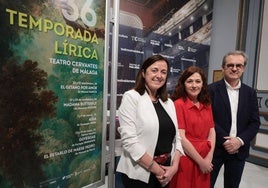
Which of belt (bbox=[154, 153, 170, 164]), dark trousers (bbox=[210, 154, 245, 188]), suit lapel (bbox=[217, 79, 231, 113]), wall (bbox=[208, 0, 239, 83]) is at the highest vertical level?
wall (bbox=[208, 0, 239, 83])

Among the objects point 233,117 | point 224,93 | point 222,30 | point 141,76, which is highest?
point 222,30

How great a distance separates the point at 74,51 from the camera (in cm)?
141

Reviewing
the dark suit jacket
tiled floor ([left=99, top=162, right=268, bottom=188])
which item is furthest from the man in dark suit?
tiled floor ([left=99, top=162, right=268, bottom=188])

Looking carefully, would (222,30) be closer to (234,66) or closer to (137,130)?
(234,66)

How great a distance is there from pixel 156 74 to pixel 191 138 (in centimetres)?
59

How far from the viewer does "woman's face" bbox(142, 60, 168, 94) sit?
1454 mm

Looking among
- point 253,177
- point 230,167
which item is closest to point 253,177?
point 253,177

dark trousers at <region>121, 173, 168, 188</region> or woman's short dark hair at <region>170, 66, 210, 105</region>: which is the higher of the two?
woman's short dark hair at <region>170, 66, 210, 105</region>

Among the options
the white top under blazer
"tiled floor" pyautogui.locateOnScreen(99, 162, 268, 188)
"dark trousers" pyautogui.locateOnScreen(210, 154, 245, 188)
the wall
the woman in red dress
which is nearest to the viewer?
the white top under blazer

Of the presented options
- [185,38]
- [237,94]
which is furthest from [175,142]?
[185,38]

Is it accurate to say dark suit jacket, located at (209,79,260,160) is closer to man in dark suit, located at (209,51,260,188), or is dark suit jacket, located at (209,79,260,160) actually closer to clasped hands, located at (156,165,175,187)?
man in dark suit, located at (209,51,260,188)

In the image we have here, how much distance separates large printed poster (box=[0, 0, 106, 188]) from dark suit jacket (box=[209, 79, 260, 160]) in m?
0.96

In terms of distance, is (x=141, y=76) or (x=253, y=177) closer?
(x=141, y=76)

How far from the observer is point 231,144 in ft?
5.85
